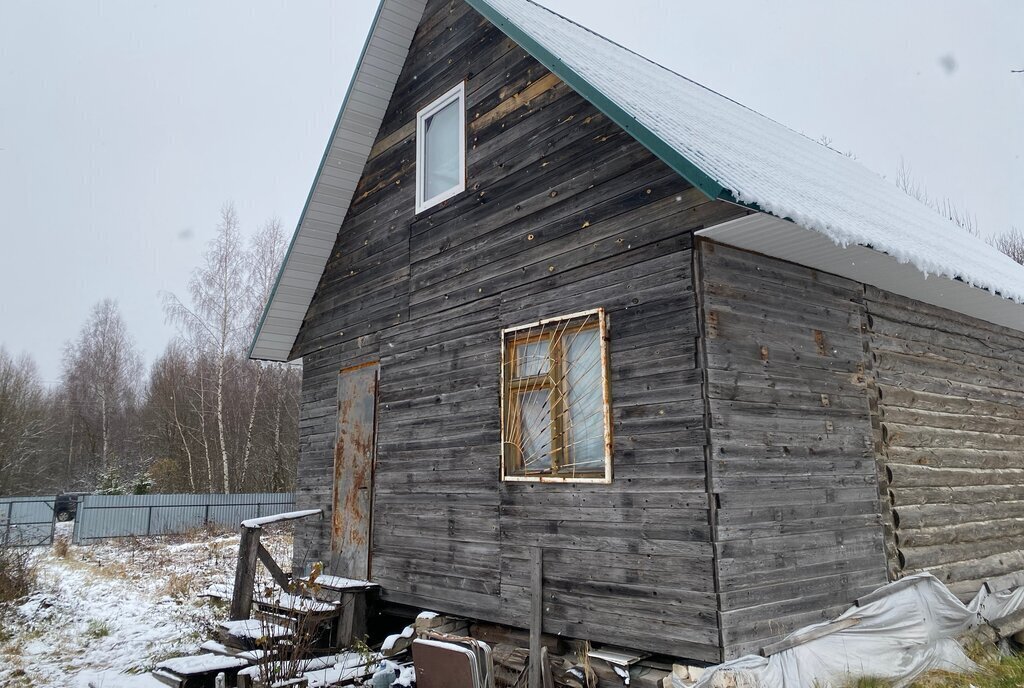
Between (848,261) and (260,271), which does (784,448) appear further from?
(260,271)

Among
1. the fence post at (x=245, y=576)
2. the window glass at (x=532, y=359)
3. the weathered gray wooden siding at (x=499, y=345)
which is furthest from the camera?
the fence post at (x=245, y=576)

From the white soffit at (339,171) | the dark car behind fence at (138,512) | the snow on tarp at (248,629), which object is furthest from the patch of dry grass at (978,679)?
the dark car behind fence at (138,512)

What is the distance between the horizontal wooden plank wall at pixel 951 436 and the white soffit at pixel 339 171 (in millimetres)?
6288

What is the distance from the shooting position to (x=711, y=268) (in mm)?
5934

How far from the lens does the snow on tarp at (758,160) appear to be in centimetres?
547

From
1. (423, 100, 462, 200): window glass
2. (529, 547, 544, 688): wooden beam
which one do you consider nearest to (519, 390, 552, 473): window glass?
(529, 547, 544, 688): wooden beam

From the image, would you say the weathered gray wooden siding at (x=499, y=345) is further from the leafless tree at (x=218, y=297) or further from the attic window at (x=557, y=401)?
the leafless tree at (x=218, y=297)

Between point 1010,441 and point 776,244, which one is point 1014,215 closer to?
point 1010,441

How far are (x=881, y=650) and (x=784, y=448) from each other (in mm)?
1843

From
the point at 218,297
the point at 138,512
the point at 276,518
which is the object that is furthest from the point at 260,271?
the point at 276,518

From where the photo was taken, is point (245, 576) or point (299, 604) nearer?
point (299, 604)

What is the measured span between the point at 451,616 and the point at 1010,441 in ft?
23.0

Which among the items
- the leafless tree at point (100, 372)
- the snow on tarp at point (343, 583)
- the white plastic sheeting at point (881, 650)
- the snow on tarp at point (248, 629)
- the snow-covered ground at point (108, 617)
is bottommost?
the snow-covered ground at point (108, 617)

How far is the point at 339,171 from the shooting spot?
1019 cm
